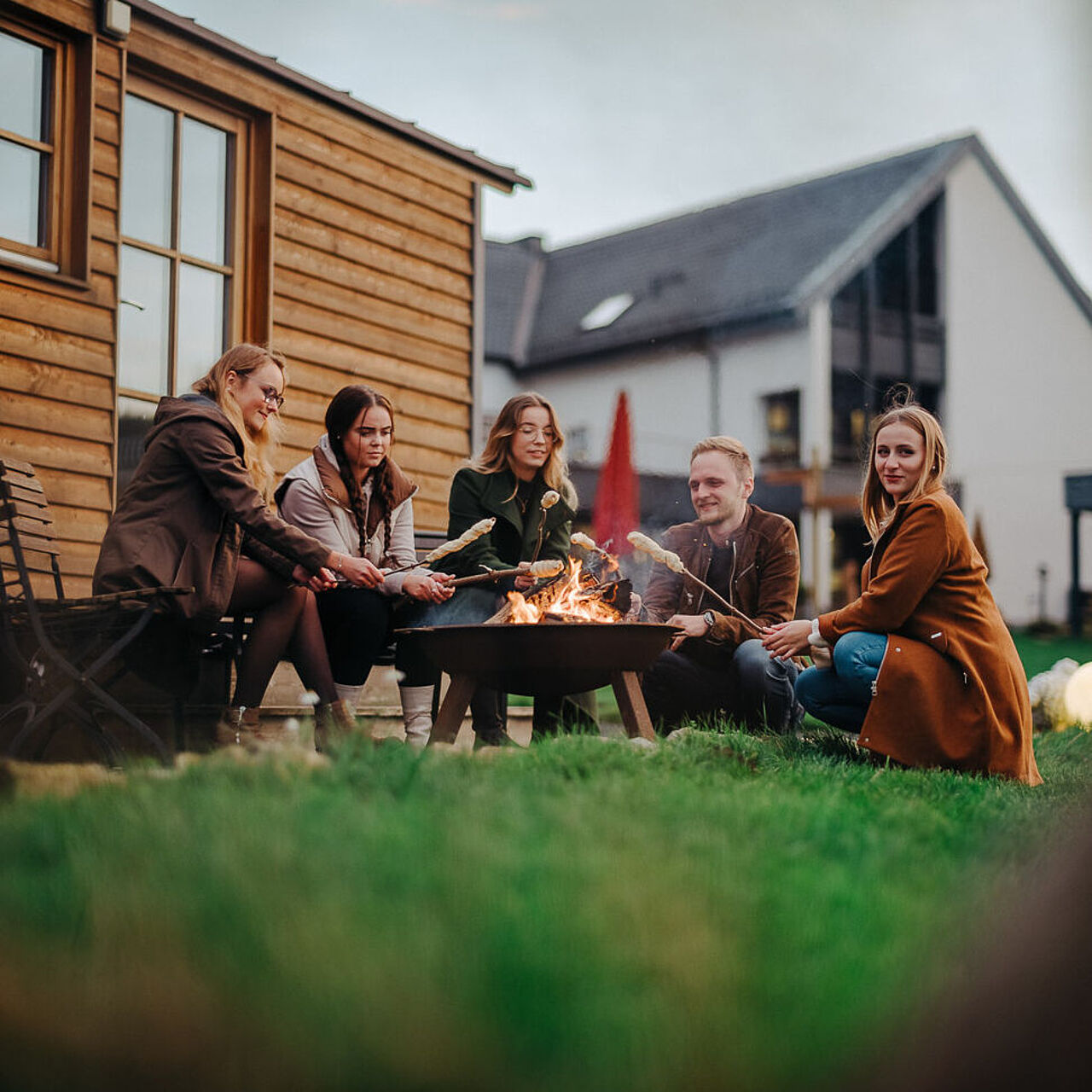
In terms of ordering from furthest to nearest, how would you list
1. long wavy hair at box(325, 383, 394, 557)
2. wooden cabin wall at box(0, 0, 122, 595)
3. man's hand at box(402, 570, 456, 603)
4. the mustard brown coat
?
wooden cabin wall at box(0, 0, 122, 595) < long wavy hair at box(325, 383, 394, 557) < man's hand at box(402, 570, 456, 603) < the mustard brown coat

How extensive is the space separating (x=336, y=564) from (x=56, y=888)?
1702 mm

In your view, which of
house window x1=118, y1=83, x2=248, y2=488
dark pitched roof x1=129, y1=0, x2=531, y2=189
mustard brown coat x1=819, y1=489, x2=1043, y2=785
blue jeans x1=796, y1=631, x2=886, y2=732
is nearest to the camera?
mustard brown coat x1=819, y1=489, x2=1043, y2=785

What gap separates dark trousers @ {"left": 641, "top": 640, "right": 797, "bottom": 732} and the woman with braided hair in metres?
0.69

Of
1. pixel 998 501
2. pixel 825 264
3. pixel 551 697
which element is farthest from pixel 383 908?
pixel 825 264

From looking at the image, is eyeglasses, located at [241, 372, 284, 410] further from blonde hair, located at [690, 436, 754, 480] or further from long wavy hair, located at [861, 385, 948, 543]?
long wavy hair, located at [861, 385, 948, 543]

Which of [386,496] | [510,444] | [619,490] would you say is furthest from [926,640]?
[619,490]

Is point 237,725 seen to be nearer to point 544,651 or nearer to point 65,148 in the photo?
point 544,651

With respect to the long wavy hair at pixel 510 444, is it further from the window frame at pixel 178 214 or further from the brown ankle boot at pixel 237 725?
the window frame at pixel 178 214

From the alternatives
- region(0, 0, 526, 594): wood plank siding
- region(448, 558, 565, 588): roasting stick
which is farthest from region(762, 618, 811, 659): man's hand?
region(0, 0, 526, 594): wood plank siding

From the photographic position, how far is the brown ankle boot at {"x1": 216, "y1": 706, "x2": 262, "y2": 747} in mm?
2889

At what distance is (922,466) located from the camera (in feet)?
10.4

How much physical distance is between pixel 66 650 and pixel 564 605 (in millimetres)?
1220

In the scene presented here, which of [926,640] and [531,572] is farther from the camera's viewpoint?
[531,572]

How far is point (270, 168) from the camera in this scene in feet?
15.7
